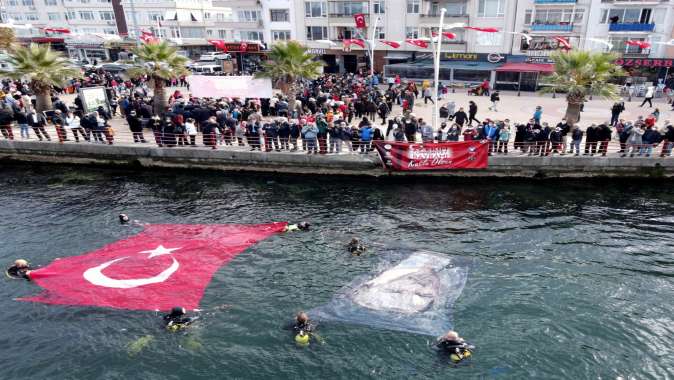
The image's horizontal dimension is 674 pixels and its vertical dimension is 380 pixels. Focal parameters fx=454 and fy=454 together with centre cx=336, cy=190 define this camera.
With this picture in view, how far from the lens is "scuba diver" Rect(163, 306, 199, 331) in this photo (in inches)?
458

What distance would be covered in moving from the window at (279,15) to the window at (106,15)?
3453 cm

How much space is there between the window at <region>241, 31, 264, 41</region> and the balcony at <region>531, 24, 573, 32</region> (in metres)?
35.1

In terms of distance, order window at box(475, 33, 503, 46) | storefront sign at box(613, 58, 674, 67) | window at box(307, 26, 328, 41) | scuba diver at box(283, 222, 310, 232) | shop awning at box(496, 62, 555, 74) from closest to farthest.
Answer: scuba diver at box(283, 222, 310, 232) < storefront sign at box(613, 58, 674, 67) < shop awning at box(496, 62, 555, 74) < window at box(475, 33, 503, 46) < window at box(307, 26, 328, 41)

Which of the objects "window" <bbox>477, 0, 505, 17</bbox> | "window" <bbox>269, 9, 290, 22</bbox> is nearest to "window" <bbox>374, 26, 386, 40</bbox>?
"window" <bbox>477, 0, 505, 17</bbox>

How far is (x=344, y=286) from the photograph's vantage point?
44.1 ft

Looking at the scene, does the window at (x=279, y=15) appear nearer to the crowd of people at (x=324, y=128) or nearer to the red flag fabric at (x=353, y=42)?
the red flag fabric at (x=353, y=42)

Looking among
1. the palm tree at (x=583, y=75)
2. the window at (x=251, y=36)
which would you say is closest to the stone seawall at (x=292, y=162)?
the palm tree at (x=583, y=75)

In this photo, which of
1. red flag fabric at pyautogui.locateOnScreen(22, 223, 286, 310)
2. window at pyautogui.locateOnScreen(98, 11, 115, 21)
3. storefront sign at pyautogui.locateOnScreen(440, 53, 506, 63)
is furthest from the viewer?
window at pyautogui.locateOnScreen(98, 11, 115, 21)

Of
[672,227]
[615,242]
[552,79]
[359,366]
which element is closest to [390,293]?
[359,366]

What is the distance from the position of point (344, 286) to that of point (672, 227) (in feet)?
43.5

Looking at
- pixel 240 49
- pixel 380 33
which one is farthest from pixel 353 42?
pixel 240 49

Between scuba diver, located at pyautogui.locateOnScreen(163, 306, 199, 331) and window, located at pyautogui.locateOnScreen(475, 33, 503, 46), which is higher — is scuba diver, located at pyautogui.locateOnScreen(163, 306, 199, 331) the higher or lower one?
the lower one

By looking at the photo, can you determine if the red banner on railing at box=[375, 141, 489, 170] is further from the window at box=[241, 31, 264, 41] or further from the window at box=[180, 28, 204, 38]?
the window at box=[180, 28, 204, 38]

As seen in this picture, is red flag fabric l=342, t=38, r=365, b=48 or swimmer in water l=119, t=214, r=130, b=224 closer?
swimmer in water l=119, t=214, r=130, b=224
